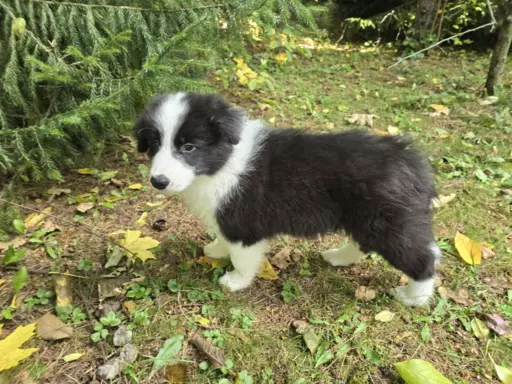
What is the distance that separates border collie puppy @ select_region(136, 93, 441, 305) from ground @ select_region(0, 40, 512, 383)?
39 centimetres

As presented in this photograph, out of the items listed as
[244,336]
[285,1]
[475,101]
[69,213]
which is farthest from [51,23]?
[475,101]

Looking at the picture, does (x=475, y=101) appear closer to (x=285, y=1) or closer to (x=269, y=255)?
(x=285, y=1)

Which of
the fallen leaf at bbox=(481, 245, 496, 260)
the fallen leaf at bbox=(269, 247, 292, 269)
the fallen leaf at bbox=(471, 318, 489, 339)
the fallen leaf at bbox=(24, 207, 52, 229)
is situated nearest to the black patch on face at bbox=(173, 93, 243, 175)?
the fallen leaf at bbox=(269, 247, 292, 269)

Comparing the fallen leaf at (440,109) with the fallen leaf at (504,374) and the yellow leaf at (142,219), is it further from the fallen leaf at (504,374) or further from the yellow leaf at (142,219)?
the yellow leaf at (142,219)

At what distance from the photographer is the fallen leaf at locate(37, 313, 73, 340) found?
246cm

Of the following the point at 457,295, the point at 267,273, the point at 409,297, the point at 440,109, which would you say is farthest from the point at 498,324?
the point at 440,109

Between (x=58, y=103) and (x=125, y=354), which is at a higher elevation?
(x=58, y=103)

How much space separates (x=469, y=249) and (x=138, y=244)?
9.49 ft

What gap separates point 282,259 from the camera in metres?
3.29

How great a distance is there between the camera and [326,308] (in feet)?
9.36

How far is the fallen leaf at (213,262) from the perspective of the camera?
10.3ft

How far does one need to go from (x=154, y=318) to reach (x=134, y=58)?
274 cm

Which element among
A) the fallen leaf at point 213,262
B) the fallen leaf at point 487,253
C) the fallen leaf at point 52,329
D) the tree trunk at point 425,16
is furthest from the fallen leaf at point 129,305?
the tree trunk at point 425,16

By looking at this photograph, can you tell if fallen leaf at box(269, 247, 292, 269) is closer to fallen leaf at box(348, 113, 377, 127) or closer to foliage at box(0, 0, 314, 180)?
foliage at box(0, 0, 314, 180)
